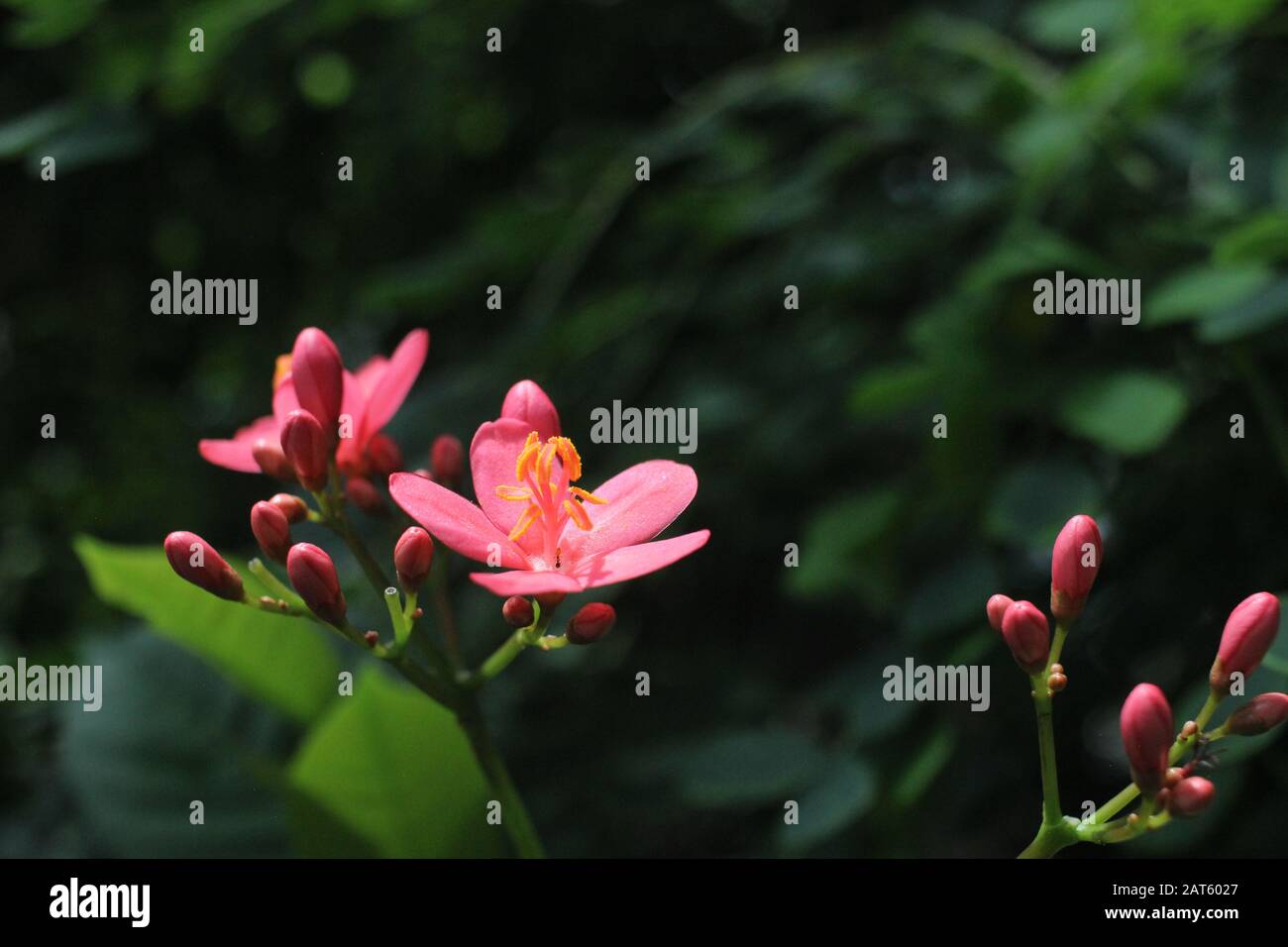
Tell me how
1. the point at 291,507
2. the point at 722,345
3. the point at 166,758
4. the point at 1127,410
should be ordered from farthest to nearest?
1. the point at 722,345
2. the point at 166,758
3. the point at 1127,410
4. the point at 291,507

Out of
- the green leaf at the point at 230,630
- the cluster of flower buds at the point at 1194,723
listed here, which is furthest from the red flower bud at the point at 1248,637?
the green leaf at the point at 230,630

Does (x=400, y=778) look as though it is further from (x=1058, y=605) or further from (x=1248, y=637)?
(x=1248, y=637)

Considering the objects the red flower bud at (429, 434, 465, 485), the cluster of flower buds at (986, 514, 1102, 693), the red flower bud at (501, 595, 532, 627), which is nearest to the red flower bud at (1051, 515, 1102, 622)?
the cluster of flower buds at (986, 514, 1102, 693)

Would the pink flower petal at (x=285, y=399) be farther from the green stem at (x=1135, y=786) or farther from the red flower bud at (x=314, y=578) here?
the green stem at (x=1135, y=786)

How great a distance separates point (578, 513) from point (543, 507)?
29mm

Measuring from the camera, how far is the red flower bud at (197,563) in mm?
838

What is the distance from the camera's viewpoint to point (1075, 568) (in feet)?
2.68

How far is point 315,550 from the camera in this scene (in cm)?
82

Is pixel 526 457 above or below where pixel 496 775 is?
above

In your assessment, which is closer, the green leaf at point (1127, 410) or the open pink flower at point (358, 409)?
the open pink flower at point (358, 409)

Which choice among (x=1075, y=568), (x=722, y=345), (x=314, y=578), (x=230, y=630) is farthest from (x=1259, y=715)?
(x=722, y=345)

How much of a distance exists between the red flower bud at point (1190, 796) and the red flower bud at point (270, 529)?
62cm

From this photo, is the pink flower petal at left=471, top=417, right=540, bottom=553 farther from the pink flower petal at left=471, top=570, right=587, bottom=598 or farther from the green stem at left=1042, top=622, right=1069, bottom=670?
the green stem at left=1042, top=622, right=1069, bottom=670

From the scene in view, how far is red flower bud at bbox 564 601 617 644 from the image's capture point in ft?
2.79
